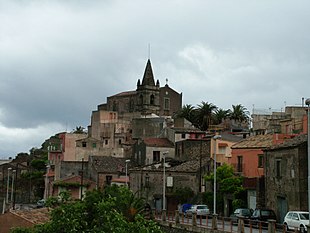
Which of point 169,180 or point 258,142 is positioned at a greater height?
point 258,142

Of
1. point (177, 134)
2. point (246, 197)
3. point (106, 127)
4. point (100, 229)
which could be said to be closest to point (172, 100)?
point (106, 127)

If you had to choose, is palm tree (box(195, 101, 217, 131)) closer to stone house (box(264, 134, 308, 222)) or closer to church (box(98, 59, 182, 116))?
church (box(98, 59, 182, 116))

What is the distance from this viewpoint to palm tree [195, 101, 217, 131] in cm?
10869

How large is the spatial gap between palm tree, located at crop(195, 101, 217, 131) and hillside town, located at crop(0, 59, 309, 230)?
0.20 meters

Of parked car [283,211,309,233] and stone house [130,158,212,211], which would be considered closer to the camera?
parked car [283,211,309,233]

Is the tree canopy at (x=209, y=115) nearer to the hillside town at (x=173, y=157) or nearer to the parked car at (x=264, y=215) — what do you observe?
the hillside town at (x=173, y=157)

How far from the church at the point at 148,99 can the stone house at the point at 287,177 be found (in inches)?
3752

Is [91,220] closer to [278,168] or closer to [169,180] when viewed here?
[278,168]

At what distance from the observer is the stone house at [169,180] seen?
6334cm

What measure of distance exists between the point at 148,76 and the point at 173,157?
238 ft

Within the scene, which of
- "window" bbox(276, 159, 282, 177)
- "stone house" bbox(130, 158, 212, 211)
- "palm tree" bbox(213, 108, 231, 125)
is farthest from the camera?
"palm tree" bbox(213, 108, 231, 125)

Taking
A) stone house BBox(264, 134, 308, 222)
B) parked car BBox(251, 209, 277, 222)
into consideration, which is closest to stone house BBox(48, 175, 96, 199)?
stone house BBox(264, 134, 308, 222)

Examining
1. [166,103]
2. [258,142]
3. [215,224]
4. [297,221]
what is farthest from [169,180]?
[166,103]

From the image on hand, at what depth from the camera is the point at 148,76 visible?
493 ft
